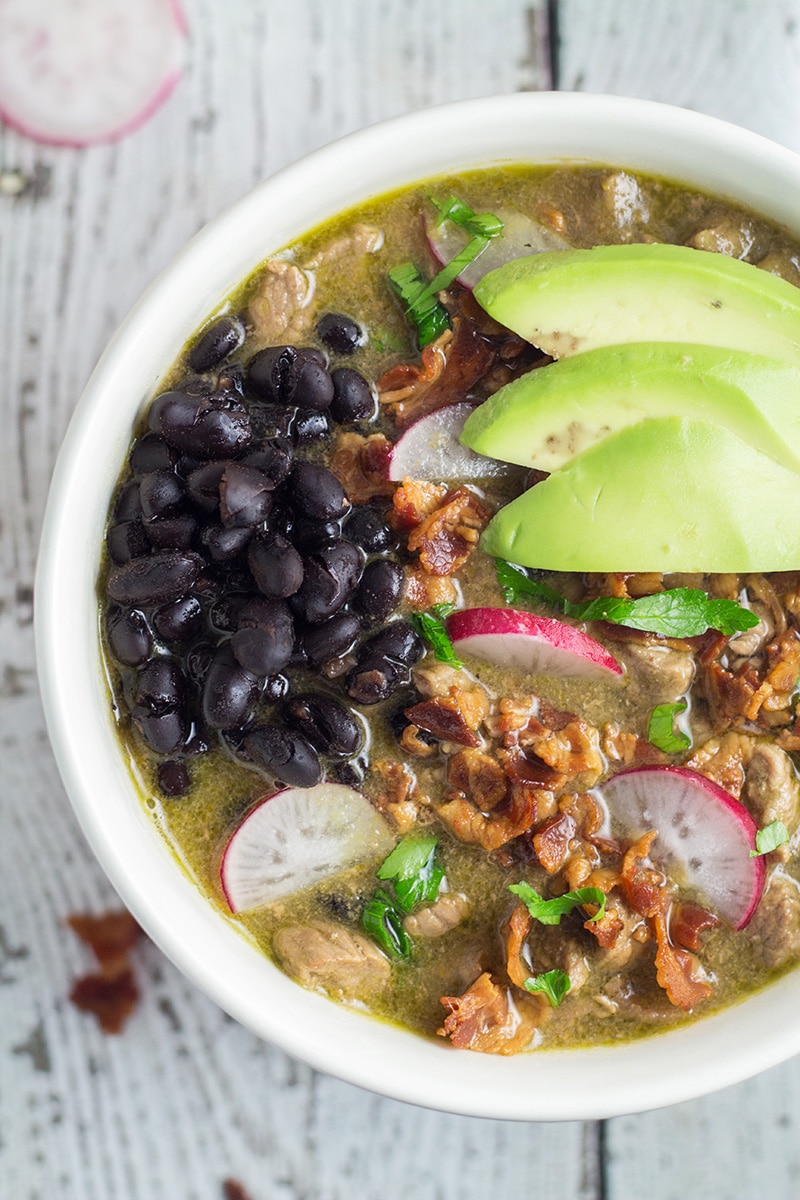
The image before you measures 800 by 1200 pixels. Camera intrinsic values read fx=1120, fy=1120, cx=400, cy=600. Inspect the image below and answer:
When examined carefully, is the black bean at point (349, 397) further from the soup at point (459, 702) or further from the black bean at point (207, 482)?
the black bean at point (207, 482)

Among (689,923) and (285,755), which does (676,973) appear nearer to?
(689,923)

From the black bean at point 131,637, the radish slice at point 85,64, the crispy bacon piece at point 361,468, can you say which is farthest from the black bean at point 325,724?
the radish slice at point 85,64

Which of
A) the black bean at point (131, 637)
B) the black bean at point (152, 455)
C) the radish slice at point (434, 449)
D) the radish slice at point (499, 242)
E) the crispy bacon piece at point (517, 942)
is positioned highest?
the radish slice at point (499, 242)

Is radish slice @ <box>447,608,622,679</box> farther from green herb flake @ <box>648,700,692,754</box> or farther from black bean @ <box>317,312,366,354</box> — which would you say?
black bean @ <box>317,312,366,354</box>

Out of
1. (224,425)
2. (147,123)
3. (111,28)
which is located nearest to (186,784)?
(224,425)

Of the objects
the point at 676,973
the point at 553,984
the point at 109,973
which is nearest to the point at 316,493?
the point at 553,984

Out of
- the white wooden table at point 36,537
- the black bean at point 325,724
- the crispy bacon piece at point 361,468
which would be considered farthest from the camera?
the white wooden table at point 36,537

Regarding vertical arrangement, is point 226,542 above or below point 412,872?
above
